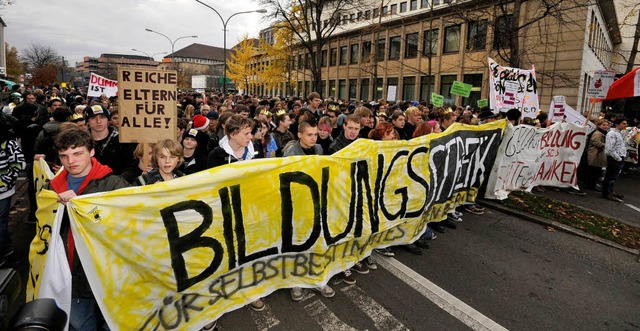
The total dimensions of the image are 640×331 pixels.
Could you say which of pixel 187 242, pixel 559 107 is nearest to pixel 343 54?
pixel 559 107

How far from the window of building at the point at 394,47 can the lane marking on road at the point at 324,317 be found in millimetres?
33338

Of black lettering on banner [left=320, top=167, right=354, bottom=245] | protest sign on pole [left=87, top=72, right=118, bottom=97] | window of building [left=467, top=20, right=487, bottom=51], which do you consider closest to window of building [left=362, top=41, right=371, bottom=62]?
window of building [left=467, top=20, right=487, bottom=51]

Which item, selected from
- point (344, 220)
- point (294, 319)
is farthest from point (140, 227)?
point (344, 220)

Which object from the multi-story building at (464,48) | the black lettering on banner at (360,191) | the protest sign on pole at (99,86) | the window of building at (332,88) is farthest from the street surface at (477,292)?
Answer: the window of building at (332,88)

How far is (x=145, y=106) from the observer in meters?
3.46

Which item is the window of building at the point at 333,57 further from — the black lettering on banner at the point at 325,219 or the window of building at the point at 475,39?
the black lettering on banner at the point at 325,219

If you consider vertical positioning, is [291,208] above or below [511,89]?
below

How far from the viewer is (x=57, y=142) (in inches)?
99.0

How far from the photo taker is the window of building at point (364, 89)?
37.9m

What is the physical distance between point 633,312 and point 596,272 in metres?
0.94

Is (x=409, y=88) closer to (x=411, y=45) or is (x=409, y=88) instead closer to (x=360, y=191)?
(x=411, y=45)

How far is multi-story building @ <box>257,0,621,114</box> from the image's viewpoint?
19766 mm

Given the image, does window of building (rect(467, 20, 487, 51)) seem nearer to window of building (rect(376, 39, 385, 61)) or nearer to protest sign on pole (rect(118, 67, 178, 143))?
window of building (rect(376, 39, 385, 61))

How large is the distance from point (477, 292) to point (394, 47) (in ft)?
110
